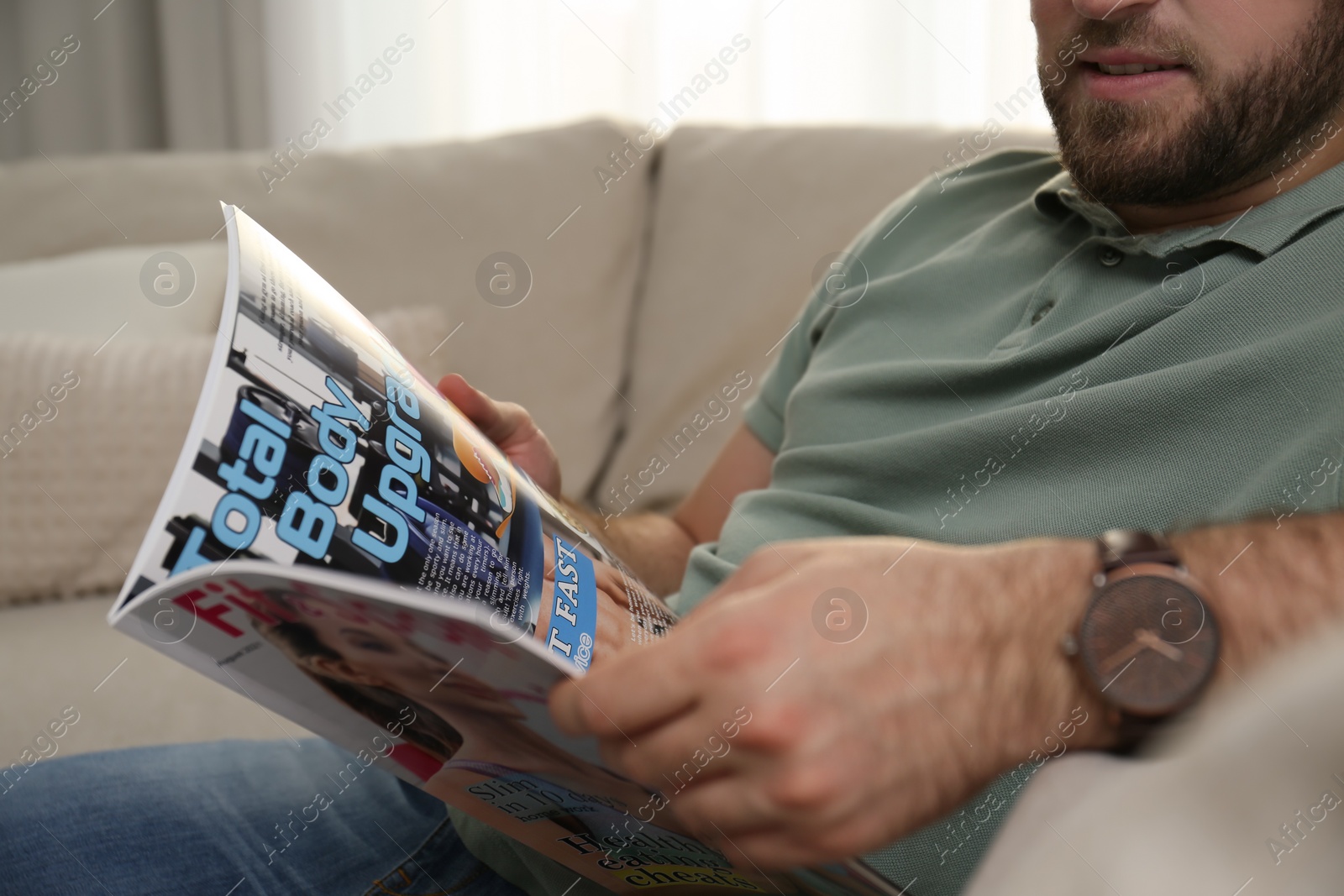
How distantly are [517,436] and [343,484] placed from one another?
14.5 inches

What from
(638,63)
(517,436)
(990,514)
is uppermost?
(638,63)

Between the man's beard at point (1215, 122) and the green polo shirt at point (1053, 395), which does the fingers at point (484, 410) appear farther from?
the man's beard at point (1215, 122)

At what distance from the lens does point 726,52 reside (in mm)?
1894

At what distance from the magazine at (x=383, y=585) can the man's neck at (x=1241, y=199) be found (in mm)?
499

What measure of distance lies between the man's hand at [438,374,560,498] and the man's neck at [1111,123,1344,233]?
474mm

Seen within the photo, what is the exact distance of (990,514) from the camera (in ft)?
2.05

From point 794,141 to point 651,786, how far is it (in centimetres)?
103

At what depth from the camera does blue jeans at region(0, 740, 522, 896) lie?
60 cm

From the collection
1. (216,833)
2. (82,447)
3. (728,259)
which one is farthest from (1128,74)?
(82,447)

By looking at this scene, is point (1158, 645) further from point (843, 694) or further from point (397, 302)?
point (397, 302)

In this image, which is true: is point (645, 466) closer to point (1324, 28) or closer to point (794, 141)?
point (794, 141)

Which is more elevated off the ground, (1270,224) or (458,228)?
(458,228)

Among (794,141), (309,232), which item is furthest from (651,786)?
(309,232)

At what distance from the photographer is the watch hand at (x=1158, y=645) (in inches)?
14.5
